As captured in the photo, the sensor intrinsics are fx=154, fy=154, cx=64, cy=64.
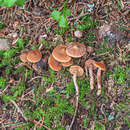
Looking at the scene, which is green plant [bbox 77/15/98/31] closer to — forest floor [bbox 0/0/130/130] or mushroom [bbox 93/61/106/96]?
forest floor [bbox 0/0/130/130]

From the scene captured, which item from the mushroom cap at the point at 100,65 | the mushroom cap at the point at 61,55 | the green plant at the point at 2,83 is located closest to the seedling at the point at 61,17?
the mushroom cap at the point at 61,55

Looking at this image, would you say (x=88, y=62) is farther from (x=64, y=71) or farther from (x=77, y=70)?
(x=64, y=71)

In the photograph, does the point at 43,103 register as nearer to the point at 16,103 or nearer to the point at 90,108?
the point at 16,103

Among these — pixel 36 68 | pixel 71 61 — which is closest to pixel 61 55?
pixel 71 61

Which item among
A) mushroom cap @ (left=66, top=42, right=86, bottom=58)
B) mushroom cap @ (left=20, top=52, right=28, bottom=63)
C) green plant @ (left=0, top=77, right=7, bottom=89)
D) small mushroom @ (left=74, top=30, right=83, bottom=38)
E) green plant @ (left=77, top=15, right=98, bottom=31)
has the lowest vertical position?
green plant @ (left=0, top=77, right=7, bottom=89)

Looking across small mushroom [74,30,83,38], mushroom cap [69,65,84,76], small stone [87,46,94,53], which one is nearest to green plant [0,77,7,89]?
mushroom cap [69,65,84,76]

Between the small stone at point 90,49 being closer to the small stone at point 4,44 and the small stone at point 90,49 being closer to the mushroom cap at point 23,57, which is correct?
the mushroom cap at point 23,57

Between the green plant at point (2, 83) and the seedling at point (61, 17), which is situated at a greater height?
the seedling at point (61, 17)
